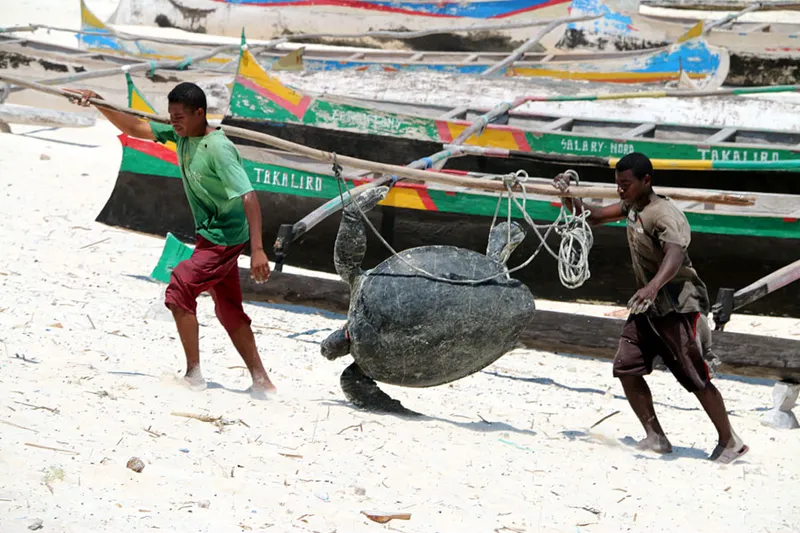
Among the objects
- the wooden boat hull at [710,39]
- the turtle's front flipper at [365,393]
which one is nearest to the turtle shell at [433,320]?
the turtle's front flipper at [365,393]

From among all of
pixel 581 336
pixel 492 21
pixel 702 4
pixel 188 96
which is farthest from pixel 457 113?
pixel 702 4

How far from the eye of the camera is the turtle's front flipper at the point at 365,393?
5.23m

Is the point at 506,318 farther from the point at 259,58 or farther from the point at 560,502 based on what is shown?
the point at 259,58

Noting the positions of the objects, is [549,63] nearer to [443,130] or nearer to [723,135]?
[723,135]

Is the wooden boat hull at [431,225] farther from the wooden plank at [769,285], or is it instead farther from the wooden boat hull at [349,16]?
the wooden boat hull at [349,16]

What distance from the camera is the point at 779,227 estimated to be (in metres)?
7.68

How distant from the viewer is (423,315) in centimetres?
494

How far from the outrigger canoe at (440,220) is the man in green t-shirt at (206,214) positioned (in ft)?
11.6

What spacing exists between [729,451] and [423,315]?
1603mm

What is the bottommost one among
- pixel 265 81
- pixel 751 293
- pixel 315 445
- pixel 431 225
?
pixel 315 445

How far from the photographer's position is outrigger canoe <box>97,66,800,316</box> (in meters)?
7.77

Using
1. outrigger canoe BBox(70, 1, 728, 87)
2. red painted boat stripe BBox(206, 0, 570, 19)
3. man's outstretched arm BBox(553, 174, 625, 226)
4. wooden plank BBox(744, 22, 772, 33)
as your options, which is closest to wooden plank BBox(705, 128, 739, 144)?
man's outstretched arm BBox(553, 174, 625, 226)

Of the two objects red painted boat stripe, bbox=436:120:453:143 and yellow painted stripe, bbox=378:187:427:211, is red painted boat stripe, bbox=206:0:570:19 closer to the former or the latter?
red painted boat stripe, bbox=436:120:453:143

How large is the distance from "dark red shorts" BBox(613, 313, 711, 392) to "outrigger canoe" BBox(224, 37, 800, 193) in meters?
3.98
